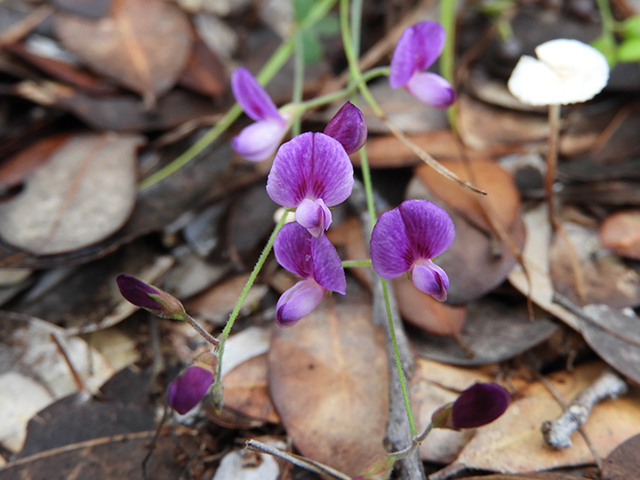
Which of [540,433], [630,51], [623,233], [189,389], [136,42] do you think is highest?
[136,42]

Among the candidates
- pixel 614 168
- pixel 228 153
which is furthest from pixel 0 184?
pixel 614 168

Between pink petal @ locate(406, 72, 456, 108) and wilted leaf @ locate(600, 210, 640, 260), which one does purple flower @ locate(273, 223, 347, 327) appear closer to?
pink petal @ locate(406, 72, 456, 108)

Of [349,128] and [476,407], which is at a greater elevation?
[349,128]

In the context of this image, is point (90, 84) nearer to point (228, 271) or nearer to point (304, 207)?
point (228, 271)

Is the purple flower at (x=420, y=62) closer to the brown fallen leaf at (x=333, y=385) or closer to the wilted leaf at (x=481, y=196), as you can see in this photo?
the wilted leaf at (x=481, y=196)

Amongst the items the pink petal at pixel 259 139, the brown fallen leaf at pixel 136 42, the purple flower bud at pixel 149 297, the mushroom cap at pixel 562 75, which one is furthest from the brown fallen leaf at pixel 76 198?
the mushroom cap at pixel 562 75

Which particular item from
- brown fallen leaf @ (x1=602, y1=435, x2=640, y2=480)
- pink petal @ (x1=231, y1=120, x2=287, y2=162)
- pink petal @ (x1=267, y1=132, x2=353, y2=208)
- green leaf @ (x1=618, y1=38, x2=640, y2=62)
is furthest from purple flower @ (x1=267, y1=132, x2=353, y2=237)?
green leaf @ (x1=618, y1=38, x2=640, y2=62)

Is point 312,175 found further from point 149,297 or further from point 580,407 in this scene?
point 580,407

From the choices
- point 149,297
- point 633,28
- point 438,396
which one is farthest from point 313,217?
point 633,28
